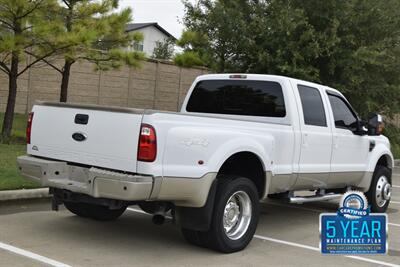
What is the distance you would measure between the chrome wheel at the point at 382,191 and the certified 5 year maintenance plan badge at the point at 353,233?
2.84m

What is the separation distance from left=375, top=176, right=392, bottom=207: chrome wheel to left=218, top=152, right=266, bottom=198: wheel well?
303cm

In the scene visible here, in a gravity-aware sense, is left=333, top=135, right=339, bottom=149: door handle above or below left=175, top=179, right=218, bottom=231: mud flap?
above

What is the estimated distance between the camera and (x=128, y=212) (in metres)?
7.92

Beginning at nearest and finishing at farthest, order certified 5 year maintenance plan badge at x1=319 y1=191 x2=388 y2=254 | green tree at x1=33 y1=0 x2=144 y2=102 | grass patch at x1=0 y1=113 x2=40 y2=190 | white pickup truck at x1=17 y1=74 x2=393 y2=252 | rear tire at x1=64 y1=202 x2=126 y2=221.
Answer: white pickup truck at x1=17 y1=74 x2=393 y2=252
certified 5 year maintenance plan badge at x1=319 y1=191 x2=388 y2=254
rear tire at x1=64 y1=202 x2=126 y2=221
grass patch at x1=0 y1=113 x2=40 y2=190
green tree at x1=33 y1=0 x2=144 y2=102

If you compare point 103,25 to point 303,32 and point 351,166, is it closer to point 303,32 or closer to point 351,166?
point 303,32

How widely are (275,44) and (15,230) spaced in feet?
33.5

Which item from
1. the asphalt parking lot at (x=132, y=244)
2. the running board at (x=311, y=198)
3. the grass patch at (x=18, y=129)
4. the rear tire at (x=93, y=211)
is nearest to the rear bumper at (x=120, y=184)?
the asphalt parking lot at (x=132, y=244)

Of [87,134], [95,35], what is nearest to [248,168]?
[87,134]

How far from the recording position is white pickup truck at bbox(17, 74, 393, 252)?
513 centimetres

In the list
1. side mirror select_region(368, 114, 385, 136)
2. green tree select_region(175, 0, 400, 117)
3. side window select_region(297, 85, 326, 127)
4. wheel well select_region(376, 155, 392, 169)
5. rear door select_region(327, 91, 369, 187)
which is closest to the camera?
side window select_region(297, 85, 326, 127)

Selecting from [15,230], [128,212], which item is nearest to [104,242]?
[15,230]

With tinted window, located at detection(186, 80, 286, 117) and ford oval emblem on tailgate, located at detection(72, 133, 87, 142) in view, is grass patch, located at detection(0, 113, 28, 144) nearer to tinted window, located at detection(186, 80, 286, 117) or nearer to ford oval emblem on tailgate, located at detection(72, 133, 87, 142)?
tinted window, located at detection(186, 80, 286, 117)

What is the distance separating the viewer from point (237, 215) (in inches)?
237

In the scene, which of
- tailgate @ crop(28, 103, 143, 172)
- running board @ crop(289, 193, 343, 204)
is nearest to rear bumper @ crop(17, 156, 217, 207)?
tailgate @ crop(28, 103, 143, 172)
